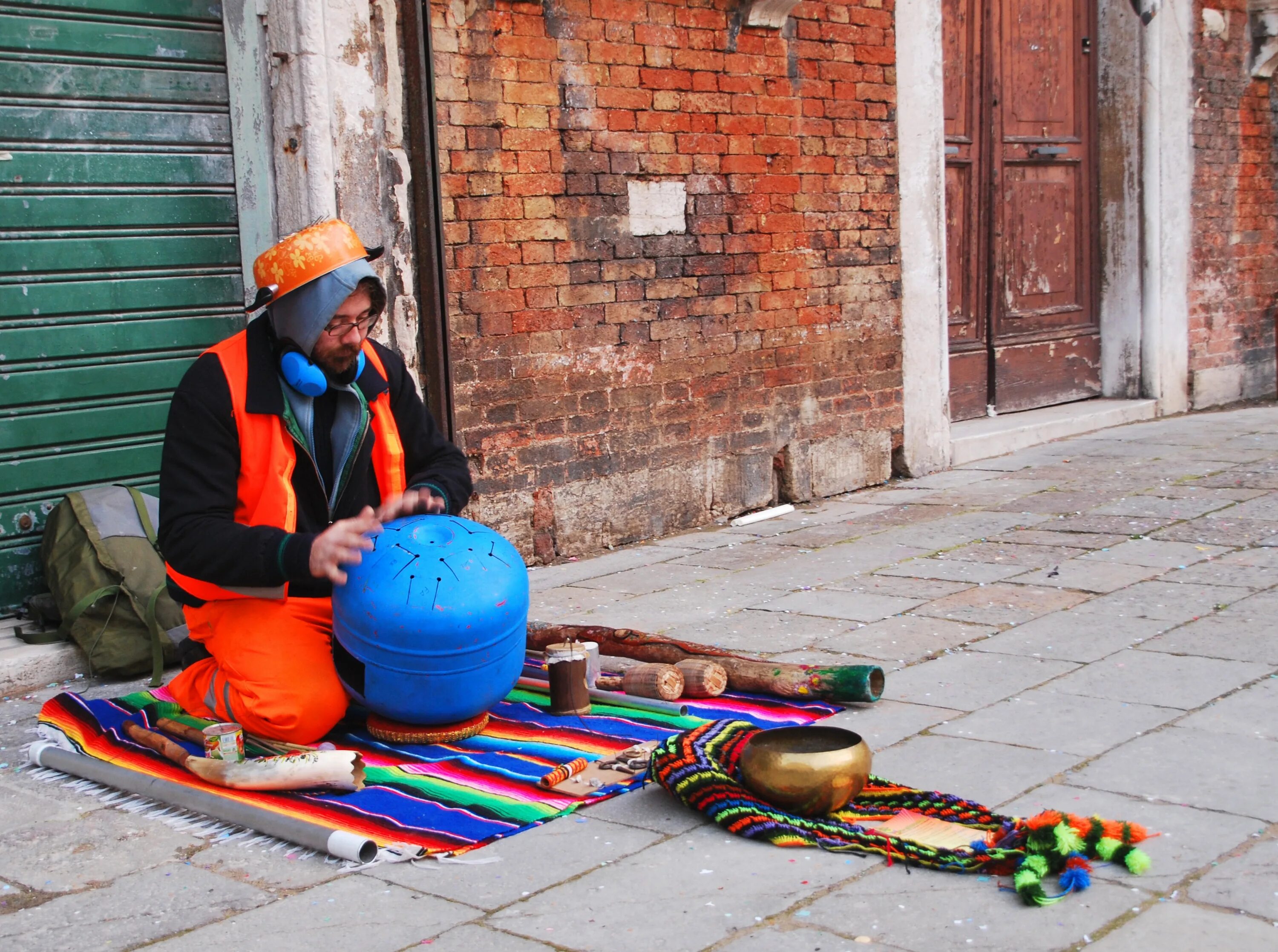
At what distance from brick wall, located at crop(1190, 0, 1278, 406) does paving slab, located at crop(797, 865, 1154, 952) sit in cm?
872

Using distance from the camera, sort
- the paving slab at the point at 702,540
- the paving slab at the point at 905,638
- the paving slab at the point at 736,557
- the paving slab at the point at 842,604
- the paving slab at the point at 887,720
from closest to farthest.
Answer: the paving slab at the point at 887,720 < the paving slab at the point at 905,638 < the paving slab at the point at 842,604 < the paving slab at the point at 736,557 < the paving slab at the point at 702,540

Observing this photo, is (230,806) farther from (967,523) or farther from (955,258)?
(955,258)

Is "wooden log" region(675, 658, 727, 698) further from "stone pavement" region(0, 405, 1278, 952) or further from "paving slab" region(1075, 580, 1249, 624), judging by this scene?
"paving slab" region(1075, 580, 1249, 624)

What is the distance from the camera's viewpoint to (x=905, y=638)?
472 centimetres

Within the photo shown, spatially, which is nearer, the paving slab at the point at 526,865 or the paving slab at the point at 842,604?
the paving slab at the point at 526,865

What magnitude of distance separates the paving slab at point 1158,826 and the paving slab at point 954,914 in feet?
0.28

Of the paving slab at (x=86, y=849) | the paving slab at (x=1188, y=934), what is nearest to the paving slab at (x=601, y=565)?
the paving slab at (x=86, y=849)

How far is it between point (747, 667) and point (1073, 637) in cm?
119

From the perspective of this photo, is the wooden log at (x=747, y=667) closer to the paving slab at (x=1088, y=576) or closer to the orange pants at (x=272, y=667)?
the orange pants at (x=272, y=667)

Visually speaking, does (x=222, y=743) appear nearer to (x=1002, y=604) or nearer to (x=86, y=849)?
(x=86, y=849)

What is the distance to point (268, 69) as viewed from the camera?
5371mm

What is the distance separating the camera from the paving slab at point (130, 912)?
272 cm

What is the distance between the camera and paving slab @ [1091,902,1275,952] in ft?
8.01

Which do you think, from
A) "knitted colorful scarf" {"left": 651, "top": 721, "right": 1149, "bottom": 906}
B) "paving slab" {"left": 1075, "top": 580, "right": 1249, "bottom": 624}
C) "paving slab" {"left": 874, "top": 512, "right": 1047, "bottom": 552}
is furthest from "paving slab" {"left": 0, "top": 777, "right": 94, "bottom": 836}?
"paving slab" {"left": 874, "top": 512, "right": 1047, "bottom": 552}
